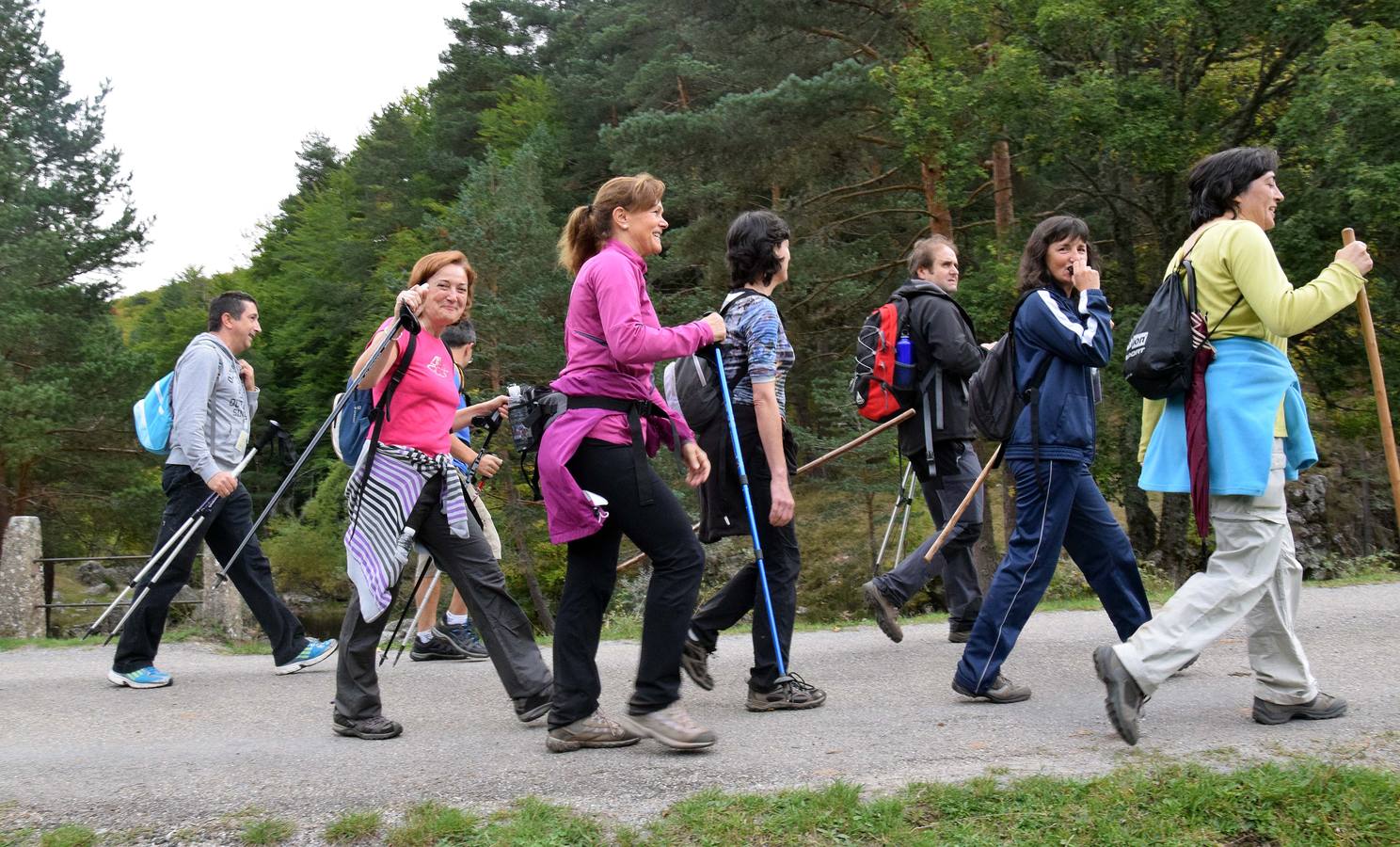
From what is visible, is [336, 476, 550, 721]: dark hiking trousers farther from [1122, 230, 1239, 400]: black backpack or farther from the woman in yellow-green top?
[1122, 230, 1239, 400]: black backpack

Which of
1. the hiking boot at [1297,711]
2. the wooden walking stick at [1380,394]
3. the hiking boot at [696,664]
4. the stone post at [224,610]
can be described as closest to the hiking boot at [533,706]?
the hiking boot at [696,664]

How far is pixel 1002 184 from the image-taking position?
20.3 m

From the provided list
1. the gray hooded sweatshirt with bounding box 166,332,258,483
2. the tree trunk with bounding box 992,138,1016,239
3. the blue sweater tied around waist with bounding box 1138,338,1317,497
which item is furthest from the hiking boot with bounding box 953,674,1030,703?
the tree trunk with bounding box 992,138,1016,239

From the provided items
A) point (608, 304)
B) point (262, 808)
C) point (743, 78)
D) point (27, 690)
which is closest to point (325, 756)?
point (262, 808)

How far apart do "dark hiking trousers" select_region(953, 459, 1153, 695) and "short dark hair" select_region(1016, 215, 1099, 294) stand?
0.83 metres

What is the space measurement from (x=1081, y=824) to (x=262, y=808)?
8.96ft

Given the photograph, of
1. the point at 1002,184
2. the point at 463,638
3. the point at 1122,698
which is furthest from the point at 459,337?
the point at 1002,184

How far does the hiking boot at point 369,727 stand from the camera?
5137 mm

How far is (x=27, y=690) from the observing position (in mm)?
6715

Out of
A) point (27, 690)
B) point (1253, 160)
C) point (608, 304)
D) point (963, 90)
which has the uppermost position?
point (963, 90)

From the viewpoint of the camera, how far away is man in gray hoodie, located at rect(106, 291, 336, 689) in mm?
6637

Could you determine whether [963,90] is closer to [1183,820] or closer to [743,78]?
[743,78]

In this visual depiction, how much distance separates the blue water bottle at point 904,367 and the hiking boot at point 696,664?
176cm

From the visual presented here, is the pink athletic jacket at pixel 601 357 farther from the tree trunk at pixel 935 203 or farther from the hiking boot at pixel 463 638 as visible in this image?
the tree trunk at pixel 935 203
